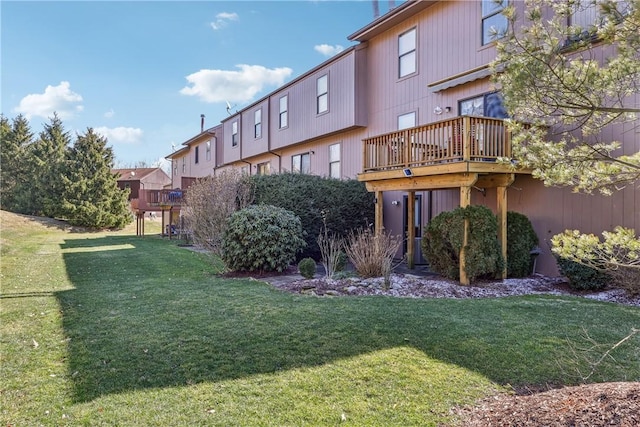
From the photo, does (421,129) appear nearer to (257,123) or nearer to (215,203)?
(215,203)

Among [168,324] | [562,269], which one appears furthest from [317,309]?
[562,269]

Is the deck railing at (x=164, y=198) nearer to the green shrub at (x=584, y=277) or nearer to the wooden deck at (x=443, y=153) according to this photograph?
the wooden deck at (x=443, y=153)

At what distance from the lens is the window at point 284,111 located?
1777cm

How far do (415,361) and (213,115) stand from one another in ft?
100

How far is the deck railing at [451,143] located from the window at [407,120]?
8.74 feet

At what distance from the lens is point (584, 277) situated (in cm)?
757

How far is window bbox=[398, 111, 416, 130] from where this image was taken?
1232cm

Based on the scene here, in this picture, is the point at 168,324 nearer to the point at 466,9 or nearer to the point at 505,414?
the point at 505,414

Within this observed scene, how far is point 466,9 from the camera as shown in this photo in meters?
10.5

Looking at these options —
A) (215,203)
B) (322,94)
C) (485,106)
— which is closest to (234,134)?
(322,94)

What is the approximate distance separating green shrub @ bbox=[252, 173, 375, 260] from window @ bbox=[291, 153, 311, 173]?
472 centimetres

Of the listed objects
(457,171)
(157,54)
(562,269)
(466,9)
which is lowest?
(562,269)

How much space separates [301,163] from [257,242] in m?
8.90

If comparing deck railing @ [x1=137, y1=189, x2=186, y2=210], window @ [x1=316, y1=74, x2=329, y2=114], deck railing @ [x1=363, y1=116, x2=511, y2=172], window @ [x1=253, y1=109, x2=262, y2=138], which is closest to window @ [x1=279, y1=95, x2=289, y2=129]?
window @ [x1=253, y1=109, x2=262, y2=138]
